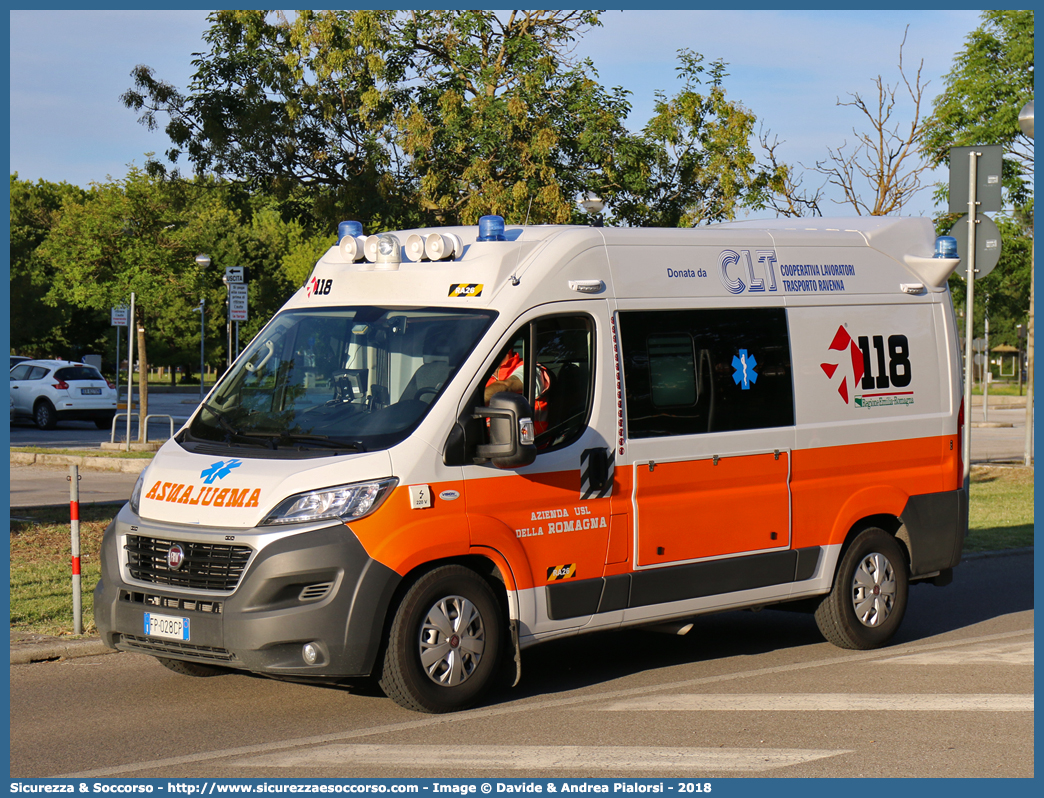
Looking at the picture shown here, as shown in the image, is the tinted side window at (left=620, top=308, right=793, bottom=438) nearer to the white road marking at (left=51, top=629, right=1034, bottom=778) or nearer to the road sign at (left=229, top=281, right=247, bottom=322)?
the white road marking at (left=51, top=629, right=1034, bottom=778)

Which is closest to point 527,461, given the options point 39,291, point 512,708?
point 512,708

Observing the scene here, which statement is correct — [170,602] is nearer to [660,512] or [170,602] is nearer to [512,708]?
[512,708]

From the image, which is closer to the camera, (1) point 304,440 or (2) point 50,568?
(1) point 304,440

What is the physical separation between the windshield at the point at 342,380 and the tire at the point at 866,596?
329 cm

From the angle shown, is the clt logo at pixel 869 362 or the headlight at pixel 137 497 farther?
the clt logo at pixel 869 362

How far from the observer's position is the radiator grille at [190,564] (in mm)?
6484

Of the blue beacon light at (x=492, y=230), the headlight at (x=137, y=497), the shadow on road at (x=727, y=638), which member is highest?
the blue beacon light at (x=492, y=230)

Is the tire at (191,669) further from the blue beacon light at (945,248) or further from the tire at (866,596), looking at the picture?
the blue beacon light at (945,248)

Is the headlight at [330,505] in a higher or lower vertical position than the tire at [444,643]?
higher

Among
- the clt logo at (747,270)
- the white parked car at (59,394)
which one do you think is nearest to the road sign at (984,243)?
the clt logo at (747,270)

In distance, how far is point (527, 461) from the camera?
6.81 meters

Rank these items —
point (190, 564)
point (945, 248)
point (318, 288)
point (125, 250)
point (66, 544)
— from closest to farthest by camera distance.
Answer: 1. point (190, 564)
2. point (318, 288)
3. point (945, 248)
4. point (66, 544)
5. point (125, 250)

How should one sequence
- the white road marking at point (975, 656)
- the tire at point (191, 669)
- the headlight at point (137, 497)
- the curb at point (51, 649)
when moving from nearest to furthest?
the headlight at point (137, 497) < the tire at point (191, 669) < the curb at point (51, 649) < the white road marking at point (975, 656)

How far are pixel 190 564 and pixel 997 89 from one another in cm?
2253
